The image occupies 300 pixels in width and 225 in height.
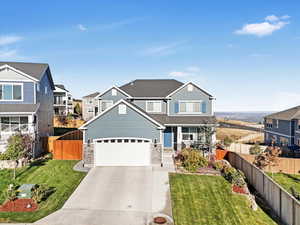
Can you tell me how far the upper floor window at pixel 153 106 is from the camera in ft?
89.6

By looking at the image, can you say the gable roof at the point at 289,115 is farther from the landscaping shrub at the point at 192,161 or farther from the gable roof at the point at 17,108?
the gable roof at the point at 17,108

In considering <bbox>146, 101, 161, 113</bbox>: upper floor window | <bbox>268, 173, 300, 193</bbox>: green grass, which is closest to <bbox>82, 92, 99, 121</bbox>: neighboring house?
<bbox>146, 101, 161, 113</bbox>: upper floor window

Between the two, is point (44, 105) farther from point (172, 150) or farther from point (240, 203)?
point (240, 203)

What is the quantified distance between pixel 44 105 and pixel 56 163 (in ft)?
29.5

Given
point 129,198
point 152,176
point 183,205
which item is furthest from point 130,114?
point 183,205

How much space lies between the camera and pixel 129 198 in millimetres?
14508

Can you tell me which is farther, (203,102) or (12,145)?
(203,102)

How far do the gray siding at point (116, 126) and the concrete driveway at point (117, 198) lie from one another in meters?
2.89

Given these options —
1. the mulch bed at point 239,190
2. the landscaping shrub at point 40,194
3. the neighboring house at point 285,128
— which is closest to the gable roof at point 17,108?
the landscaping shrub at point 40,194

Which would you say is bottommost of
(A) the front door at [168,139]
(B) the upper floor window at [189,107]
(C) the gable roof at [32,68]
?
(A) the front door at [168,139]

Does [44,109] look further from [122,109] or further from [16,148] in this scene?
[122,109]

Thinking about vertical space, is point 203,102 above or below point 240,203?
above

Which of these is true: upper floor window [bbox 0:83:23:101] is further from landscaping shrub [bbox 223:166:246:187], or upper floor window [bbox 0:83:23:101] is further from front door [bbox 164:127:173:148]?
landscaping shrub [bbox 223:166:246:187]

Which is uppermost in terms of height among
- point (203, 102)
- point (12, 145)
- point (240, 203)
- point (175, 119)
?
point (203, 102)
